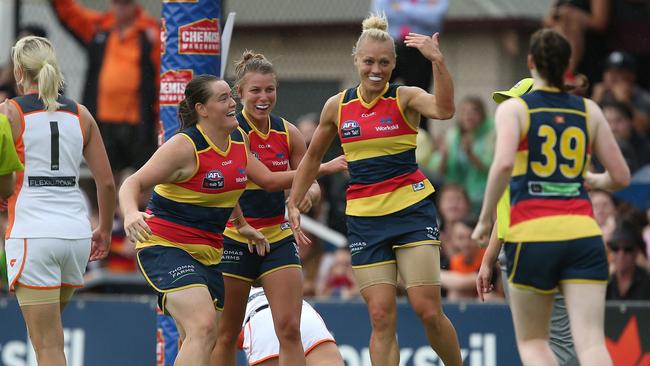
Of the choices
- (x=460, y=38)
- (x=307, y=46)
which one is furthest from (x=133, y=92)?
(x=460, y=38)

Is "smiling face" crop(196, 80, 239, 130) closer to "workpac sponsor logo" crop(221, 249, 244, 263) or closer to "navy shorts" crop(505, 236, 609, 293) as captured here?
"workpac sponsor logo" crop(221, 249, 244, 263)

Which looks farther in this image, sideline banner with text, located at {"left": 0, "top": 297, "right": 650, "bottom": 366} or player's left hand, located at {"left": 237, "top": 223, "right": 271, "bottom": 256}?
sideline banner with text, located at {"left": 0, "top": 297, "right": 650, "bottom": 366}

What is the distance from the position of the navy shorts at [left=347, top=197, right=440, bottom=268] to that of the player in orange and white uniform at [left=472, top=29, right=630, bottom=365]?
1.19m

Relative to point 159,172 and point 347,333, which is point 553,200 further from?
point 347,333

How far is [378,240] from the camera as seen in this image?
783 centimetres

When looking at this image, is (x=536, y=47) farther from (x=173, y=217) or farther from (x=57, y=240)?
(x=57, y=240)

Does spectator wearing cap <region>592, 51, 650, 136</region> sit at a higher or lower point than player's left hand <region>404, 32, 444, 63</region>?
lower

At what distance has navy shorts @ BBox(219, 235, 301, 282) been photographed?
8.33 m

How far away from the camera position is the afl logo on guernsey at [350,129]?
7812mm

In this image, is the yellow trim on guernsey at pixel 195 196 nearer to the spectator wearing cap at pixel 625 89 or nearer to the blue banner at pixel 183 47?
the blue banner at pixel 183 47

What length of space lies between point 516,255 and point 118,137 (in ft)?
24.0

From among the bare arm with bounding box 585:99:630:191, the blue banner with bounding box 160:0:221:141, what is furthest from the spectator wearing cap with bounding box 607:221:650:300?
the bare arm with bounding box 585:99:630:191

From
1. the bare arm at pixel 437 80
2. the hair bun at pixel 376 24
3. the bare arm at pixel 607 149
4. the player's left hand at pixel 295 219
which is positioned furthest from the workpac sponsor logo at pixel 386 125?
the bare arm at pixel 607 149

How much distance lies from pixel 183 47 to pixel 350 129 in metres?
1.87
